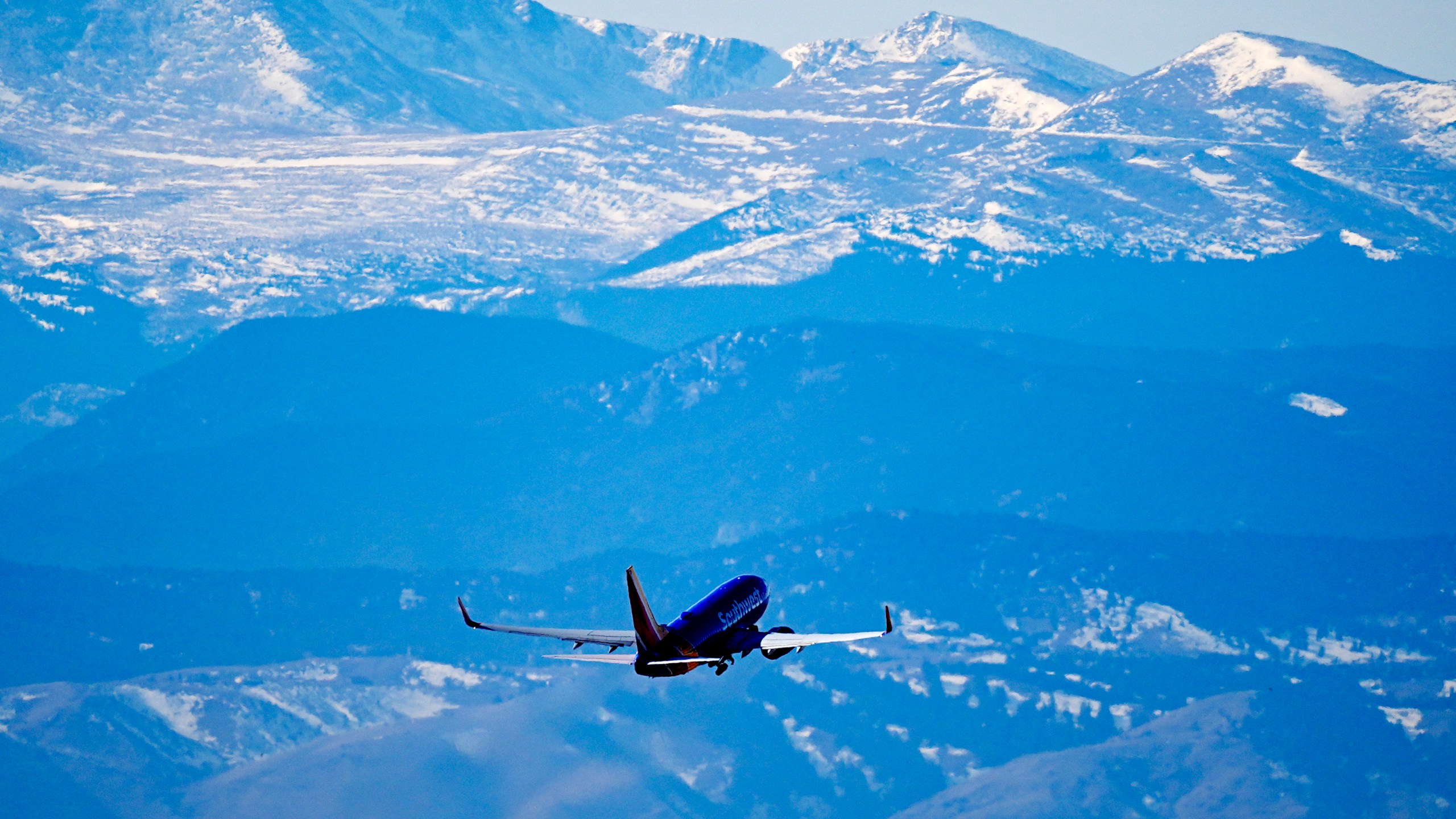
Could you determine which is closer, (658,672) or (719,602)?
(658,672)

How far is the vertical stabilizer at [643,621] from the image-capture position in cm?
11900

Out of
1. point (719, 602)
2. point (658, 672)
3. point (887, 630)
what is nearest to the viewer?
point (887, 630)

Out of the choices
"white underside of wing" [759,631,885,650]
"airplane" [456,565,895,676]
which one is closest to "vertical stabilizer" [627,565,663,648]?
"airplane" [456,565,895,676]

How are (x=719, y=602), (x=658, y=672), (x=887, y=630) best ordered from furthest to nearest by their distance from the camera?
(x=719, y=602) < (x=658, y=672) < (x=887, y=630)

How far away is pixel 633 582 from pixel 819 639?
13.9m

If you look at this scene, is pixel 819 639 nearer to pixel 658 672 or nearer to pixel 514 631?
pixel 658 672

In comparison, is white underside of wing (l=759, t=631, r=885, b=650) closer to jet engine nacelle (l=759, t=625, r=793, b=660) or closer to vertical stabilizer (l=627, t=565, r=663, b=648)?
jet engine nacelle (l=759, t=625, r=793, b=660)

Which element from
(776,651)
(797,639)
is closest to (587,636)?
(776,651)

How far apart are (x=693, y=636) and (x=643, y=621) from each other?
855cm

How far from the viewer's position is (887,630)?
370 ft

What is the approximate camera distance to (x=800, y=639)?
390 ft

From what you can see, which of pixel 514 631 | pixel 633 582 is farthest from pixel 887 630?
pixel 514 631

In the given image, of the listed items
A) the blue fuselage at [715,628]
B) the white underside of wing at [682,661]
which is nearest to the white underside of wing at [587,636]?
the blue fuselage at [715,628]

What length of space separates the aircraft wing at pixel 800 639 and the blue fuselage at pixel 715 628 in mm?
2122
